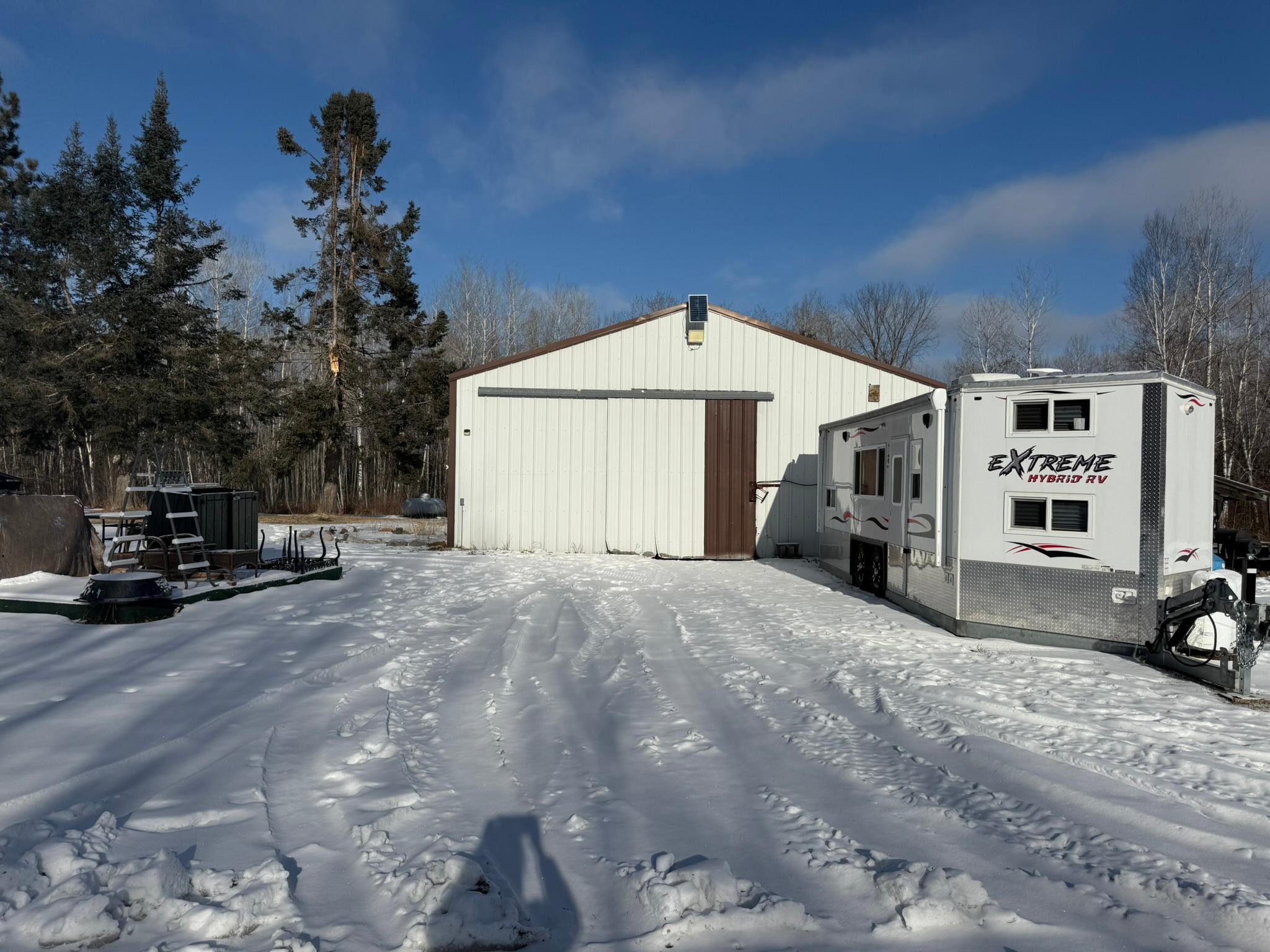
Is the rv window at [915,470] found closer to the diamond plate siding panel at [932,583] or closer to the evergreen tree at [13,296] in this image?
the diamond plate siding panel at [932,583]

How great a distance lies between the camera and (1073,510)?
23.5 feet

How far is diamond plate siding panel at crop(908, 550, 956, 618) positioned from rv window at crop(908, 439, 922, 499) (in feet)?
2.32

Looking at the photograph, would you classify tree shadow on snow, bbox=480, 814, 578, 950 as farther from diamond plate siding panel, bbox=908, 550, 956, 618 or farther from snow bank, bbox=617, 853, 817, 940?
diamond plate siding panel, bbox=908, 550, 956, 618

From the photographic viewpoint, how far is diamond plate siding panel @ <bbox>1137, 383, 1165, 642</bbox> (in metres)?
6.78

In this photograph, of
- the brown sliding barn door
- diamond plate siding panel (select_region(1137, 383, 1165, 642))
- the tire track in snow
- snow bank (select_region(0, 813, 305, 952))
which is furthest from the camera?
the brown sliding barn door

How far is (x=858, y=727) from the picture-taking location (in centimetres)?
487

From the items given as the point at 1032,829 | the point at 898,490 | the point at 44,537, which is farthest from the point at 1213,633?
the point at 44,537

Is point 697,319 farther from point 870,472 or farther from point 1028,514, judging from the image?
point 1028,514

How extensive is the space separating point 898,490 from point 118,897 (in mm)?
8541

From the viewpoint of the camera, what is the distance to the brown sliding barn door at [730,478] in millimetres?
15398

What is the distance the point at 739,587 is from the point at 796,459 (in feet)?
16.1

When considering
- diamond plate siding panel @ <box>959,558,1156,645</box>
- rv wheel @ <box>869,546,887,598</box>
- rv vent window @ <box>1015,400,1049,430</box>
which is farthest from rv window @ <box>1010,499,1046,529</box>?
rv wheel @ <box>869,546,887,598</box>

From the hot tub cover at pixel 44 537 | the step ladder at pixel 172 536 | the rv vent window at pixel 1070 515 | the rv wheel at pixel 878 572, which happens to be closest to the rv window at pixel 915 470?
the rv vent window at pixel 1070 515

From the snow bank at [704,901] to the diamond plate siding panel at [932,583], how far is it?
18.8ft
